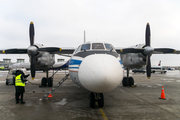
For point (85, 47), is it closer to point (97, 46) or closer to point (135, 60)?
point (97, 46)

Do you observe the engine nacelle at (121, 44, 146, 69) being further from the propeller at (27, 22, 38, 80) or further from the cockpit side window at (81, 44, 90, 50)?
the propeller at (27, 22, 38, 80)

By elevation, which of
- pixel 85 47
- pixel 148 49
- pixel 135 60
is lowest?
pixel 135 60

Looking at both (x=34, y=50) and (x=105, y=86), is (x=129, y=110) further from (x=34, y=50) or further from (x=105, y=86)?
(x=34, y=50)

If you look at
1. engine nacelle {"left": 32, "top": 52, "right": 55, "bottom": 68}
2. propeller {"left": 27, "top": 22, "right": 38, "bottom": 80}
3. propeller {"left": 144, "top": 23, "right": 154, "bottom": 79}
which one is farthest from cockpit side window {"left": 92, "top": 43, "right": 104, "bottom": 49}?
engine nacelle {"left": 32, "top": 52, "right": 55, "bottom": 68}

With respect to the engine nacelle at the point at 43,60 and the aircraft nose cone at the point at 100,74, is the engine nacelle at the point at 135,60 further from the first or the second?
the aircraft nose cone at the point at 100,74

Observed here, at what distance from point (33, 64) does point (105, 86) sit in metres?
6.83

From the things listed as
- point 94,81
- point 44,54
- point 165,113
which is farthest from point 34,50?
point 165,113

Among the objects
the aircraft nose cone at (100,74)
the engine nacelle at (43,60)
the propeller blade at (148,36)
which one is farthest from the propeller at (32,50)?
the propeller blade at (148,36)

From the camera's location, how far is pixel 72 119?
433 cm

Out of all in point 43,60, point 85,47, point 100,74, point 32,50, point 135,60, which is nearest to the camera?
point 100,74

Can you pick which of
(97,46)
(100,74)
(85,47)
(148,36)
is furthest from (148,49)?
(100,74)

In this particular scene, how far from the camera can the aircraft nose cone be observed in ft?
12.0

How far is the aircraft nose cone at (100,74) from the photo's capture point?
3.65 m

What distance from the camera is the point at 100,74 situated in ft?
11.9
